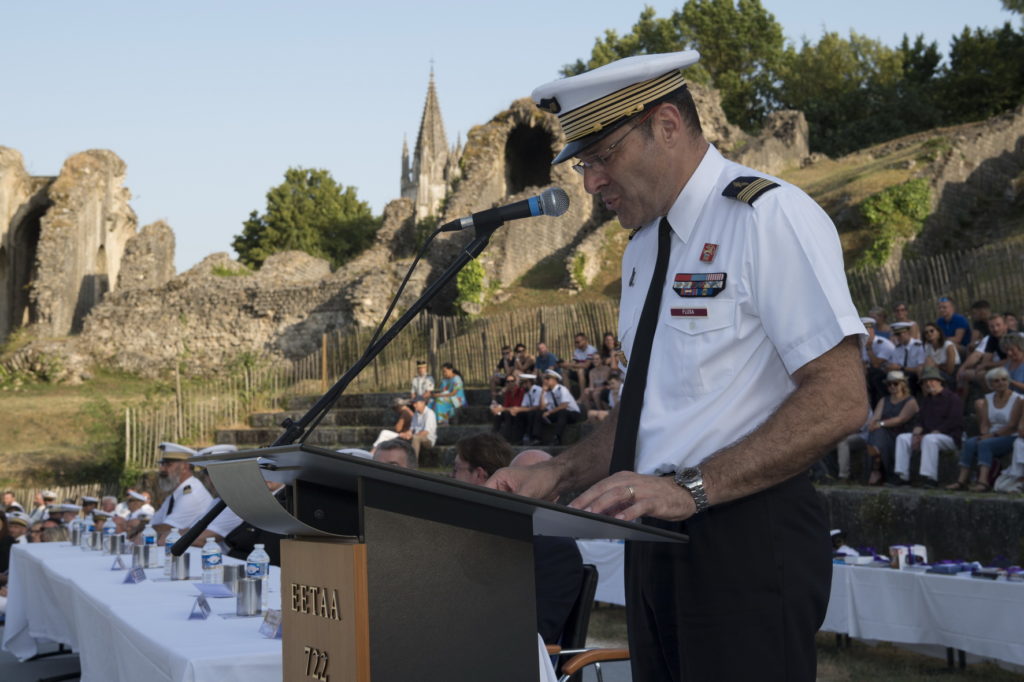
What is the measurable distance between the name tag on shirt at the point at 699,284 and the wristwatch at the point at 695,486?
12.6 inches

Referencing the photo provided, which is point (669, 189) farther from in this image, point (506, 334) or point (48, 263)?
point (48, 263)

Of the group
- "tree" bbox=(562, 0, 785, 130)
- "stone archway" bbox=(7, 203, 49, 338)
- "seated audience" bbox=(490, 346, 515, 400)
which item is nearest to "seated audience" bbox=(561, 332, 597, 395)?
"seated audience" bbox=(490, 346, 515, 400)

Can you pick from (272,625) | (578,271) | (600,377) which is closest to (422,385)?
(600,377)

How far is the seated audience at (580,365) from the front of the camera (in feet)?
51.5

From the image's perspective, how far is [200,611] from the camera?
4.05 meters

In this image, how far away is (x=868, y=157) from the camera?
3353 centimetres

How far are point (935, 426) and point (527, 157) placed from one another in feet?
88.0

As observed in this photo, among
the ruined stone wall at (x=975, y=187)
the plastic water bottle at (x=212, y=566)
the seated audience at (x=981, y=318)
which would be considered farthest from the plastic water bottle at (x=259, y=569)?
the ruined stone wall at (x=975, y=187)

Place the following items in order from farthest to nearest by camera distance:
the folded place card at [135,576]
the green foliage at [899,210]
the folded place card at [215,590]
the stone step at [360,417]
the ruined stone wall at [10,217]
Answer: the ruined stone wall at [10,217] → the green foliage at [899,210] → the stone step at [360,417] → the folded place card at [135,576] → the folded place card at [215,590]

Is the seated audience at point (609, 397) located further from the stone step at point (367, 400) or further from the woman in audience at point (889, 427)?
the stone step at point (367, 400)

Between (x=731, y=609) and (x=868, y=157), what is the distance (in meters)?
33.9

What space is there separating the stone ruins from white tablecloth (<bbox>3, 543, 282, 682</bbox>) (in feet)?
65.2

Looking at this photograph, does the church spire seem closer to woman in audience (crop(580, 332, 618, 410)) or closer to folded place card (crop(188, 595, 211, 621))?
woman in audience (crop(580, 332, 618, 410))

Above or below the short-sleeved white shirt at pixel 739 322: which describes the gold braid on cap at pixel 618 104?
above
